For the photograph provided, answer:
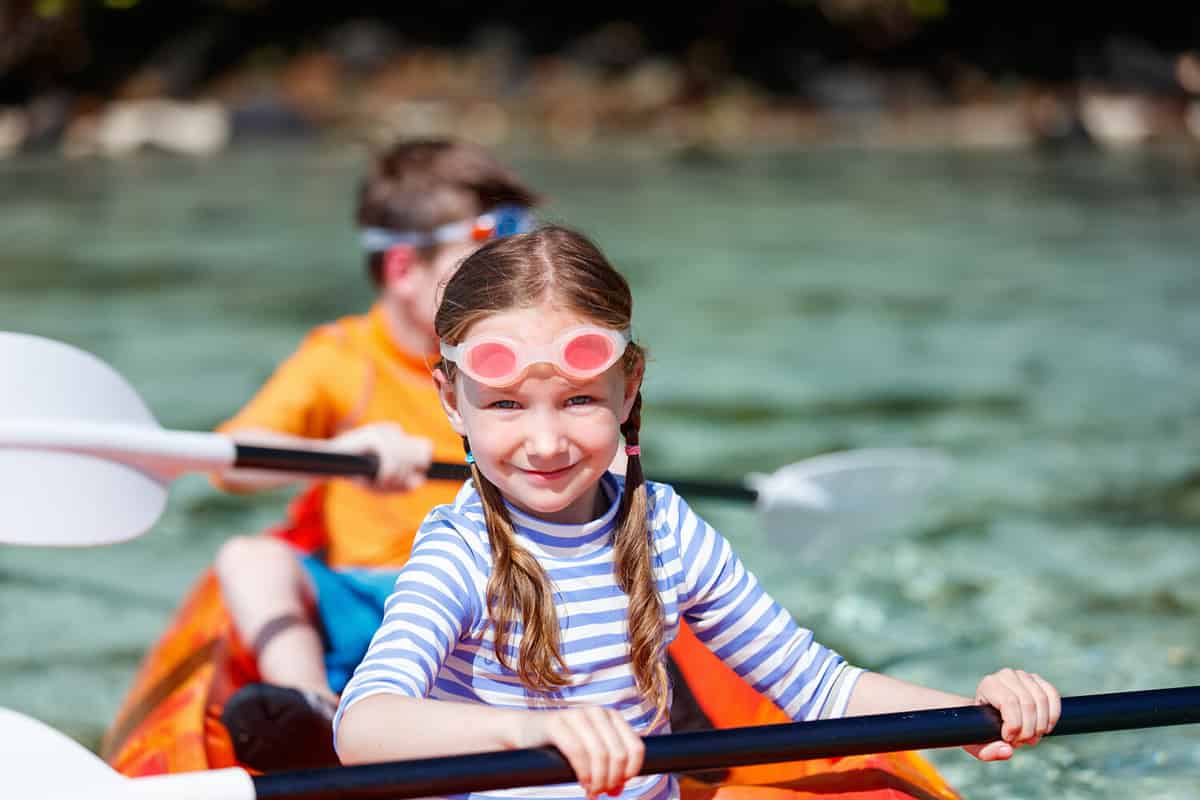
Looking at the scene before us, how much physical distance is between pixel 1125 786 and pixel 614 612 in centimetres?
137

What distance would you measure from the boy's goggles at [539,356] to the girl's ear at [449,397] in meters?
0.09

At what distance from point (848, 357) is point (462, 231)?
3.97 meters

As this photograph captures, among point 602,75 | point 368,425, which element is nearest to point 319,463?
point 368,425

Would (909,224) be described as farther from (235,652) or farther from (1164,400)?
(235,652)

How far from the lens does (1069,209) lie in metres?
Result: 10.1

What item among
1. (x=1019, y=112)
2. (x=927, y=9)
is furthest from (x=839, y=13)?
(x=1019, y=112)

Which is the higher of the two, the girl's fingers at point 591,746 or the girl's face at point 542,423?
the girl's face at point 542,423

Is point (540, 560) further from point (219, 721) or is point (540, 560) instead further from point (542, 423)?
point (219, 721)

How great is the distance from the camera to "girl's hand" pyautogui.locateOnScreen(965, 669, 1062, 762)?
1533 millimetres

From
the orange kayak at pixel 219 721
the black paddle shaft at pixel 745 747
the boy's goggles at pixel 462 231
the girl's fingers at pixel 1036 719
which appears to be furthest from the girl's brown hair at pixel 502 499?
the boy's goggles at pixel 462 231

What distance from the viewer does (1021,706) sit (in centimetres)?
153

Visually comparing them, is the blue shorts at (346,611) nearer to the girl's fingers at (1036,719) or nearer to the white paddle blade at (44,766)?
the white paddle blade at (44,766)

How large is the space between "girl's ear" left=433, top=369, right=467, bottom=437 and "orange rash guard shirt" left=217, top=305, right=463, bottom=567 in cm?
101

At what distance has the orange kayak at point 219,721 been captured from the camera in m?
1.71
